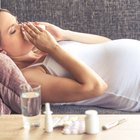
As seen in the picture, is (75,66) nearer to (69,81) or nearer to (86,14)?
(69,81)

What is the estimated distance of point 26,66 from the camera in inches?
76.0

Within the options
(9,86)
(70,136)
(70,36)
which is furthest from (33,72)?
(70,136)

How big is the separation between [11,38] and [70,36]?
1.23 feet

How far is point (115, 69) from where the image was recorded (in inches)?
74.8

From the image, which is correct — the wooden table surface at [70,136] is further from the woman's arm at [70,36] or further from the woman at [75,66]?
the woman's arm at [70,36]

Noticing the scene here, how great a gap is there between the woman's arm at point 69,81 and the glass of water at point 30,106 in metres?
0.35

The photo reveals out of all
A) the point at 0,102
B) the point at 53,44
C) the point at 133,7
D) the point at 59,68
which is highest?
the point at 133,7

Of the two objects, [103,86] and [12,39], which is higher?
[12,39]

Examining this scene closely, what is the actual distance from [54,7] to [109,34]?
0.36m

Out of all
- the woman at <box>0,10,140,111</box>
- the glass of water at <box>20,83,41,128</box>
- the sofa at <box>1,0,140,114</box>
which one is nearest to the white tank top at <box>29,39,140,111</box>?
the woman at <box>0,10,140,111</box>

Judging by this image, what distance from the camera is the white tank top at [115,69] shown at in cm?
187

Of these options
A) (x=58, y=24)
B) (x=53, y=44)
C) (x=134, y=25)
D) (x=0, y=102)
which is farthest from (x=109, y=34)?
(x=0, y=102)

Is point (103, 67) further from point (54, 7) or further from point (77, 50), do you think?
point (54, 7)

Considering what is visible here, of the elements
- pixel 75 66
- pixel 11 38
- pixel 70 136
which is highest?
pixel 11 38
